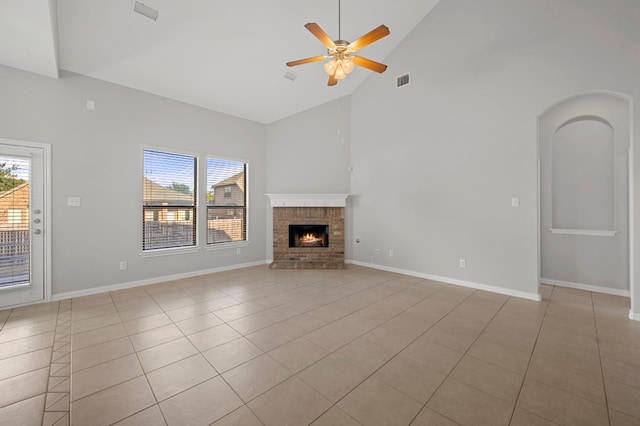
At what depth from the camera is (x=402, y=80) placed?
4.88 m

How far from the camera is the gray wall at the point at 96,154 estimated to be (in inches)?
139

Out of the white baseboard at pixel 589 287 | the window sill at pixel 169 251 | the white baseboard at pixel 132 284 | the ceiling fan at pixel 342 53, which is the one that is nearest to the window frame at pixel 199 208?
the window sill at pixel 169 251

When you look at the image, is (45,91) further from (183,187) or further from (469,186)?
(469,186)

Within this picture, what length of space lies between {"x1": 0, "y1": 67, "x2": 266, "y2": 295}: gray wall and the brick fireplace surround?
177cm

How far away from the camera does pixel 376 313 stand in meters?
3.16

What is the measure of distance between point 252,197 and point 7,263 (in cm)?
→ 375

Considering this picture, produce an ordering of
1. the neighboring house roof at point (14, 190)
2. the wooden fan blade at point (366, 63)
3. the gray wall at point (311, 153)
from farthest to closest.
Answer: the gray wall at point (311, 153) < the neighboring house roof at point (14, 190) < the wooden fan blade at point (366, 63)

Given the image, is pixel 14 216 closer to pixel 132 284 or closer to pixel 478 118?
pixel 132 284

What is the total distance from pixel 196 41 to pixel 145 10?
2.16 ft

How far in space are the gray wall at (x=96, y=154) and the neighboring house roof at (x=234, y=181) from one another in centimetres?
80

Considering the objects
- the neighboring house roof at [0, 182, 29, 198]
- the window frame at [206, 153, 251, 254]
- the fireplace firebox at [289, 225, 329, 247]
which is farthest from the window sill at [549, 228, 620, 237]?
the neighboring house roof at [0, 182, 29, 198]

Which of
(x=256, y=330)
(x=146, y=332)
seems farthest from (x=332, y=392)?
(x=146, y=332)

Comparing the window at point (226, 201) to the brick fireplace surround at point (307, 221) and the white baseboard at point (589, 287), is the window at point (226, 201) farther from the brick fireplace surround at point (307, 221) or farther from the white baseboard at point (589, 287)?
the white baseboard at point (589, 287)

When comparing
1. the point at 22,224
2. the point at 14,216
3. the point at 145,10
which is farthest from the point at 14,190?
the point at 145,10
